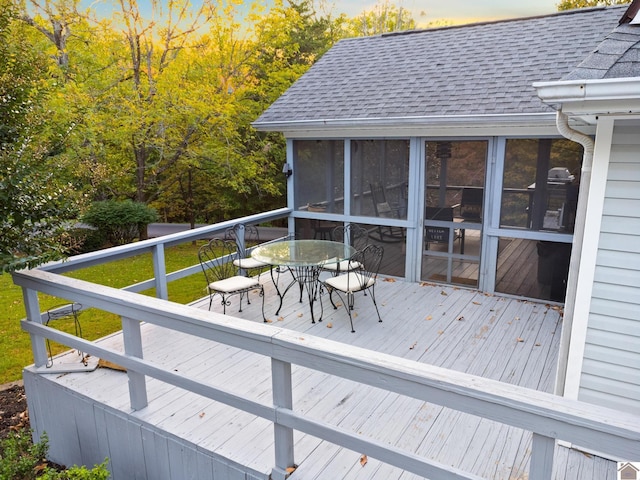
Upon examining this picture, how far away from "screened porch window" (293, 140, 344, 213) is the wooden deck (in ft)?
6.87

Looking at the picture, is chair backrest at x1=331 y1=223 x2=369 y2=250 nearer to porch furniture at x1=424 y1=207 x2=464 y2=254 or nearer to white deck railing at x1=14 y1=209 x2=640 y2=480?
porch furniture at x1=424 y1=207 x2=464 y2=254

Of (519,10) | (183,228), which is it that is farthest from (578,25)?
(519,10)

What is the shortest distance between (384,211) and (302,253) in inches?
63.3

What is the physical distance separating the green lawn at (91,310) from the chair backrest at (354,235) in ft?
8.81

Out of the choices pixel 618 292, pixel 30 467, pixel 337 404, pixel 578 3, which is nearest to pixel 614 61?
pixel 618 292

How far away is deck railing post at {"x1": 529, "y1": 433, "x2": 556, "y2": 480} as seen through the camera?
163 cm

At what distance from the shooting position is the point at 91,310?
7.35 m

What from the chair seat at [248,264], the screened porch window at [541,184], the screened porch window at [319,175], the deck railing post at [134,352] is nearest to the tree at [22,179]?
the deck railing post at [134,352]

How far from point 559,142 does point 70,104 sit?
835 cm

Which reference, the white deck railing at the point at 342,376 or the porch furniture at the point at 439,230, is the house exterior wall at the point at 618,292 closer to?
the white deck railing at the point at 342,376

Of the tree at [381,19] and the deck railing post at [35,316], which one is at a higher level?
the tree at [381,19]

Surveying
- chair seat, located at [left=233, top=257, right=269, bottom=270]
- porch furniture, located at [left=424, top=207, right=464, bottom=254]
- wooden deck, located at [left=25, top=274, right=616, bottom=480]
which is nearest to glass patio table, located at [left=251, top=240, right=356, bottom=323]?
chair seat, located at [left=233, top=257, right=269, bottom=270]

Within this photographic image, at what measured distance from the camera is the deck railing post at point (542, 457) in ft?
5.36

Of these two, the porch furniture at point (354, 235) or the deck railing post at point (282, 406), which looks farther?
the porch furniture at point (354, 235)
